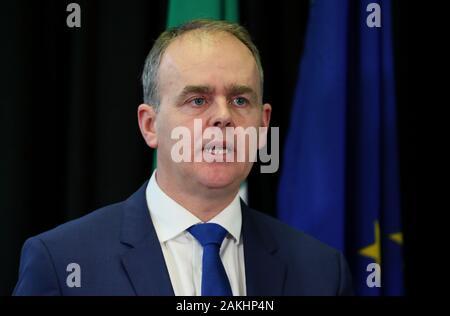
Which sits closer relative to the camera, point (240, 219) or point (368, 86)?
point (240, 219)

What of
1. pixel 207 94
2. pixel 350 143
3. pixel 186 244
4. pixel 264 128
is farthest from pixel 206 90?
pixel 350 143

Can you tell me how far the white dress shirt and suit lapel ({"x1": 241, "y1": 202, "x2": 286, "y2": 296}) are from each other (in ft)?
0.08

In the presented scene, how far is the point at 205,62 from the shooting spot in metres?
1.41

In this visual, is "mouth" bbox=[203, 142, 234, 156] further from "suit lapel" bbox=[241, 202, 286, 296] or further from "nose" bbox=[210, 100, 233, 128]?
"suit lapel" bbox=[241, 202, 286, 296]

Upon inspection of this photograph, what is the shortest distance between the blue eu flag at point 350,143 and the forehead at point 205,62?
48 centimetres

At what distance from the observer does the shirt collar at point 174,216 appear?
4.73ft

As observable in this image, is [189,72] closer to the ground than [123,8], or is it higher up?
closer to the ground

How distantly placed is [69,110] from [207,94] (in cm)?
56

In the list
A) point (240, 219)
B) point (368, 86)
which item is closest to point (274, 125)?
point (368, 86)

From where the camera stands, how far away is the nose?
1403 millimetres

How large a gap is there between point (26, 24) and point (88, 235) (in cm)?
72

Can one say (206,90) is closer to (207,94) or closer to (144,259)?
(207,94)
